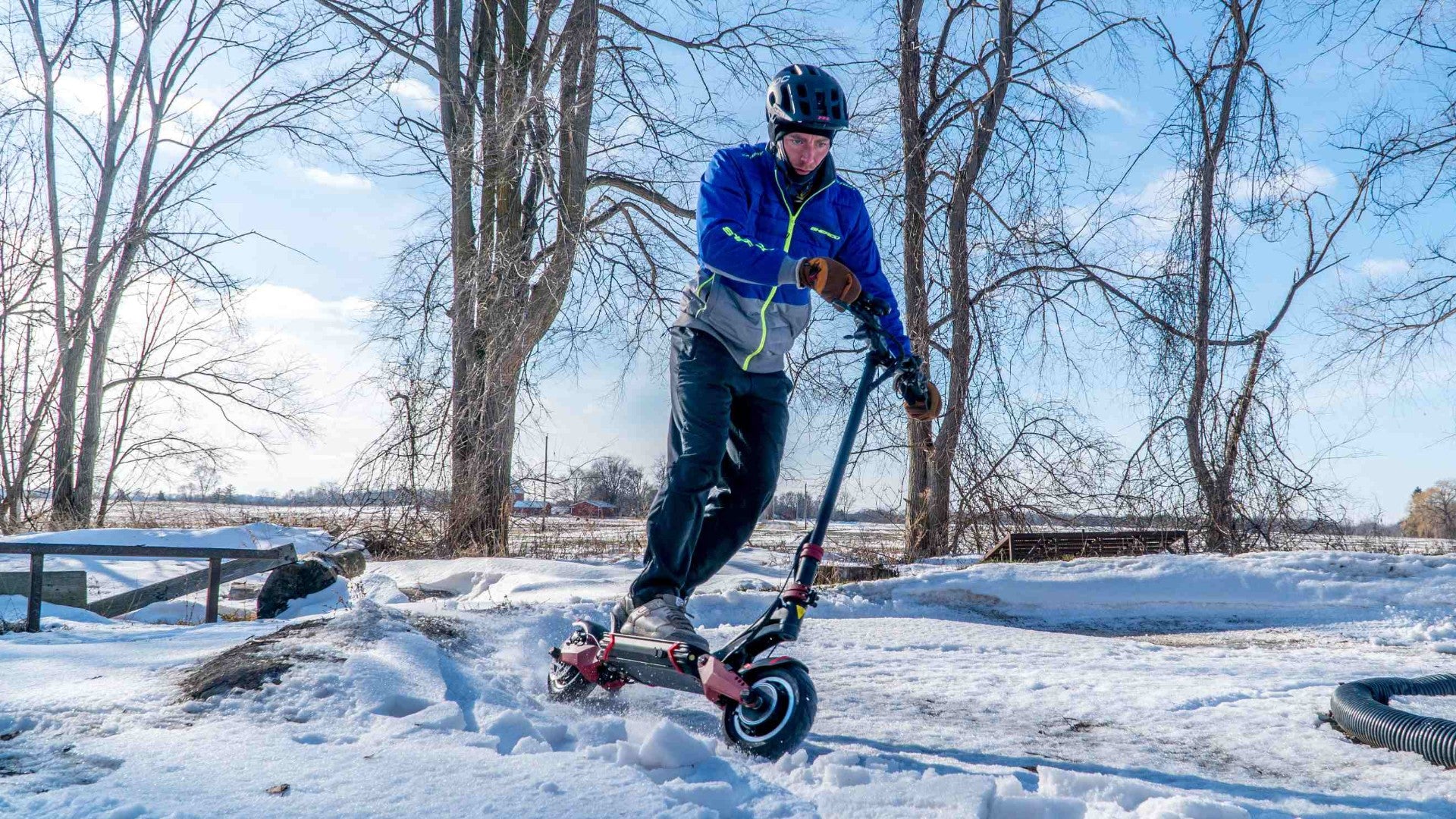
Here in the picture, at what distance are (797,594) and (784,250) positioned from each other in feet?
3.43

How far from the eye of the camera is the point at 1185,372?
988 centimetres

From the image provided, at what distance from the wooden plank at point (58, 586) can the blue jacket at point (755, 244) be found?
6.58 meters

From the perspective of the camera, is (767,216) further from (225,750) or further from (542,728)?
(225,750)

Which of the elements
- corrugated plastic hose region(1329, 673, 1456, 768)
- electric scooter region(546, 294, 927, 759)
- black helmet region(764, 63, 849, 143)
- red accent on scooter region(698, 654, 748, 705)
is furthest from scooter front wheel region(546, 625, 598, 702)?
corrugated plastic hose region(1329, 673, 1456, 768)

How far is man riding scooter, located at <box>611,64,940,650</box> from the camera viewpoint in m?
2.67

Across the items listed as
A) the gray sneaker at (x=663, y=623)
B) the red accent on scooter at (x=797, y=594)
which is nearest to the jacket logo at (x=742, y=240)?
the red accent on scooter at (x=797, y=594)

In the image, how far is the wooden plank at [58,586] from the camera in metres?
6.91

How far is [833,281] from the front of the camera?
94.5 inches

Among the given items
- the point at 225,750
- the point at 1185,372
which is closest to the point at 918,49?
the point at 1185,372

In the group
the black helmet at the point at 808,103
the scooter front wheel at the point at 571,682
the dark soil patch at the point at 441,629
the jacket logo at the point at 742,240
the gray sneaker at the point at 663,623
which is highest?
the black helmet at the point at 808,103

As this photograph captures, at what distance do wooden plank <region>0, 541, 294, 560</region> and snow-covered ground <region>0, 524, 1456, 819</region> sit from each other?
4.07 ft

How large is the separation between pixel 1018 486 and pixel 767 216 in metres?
7.49

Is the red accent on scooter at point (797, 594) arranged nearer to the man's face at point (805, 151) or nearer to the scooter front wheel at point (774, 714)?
the scooter front wheel at point (774, 714)

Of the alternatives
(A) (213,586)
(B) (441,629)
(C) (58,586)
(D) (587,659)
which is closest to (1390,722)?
(D) (587,659)
